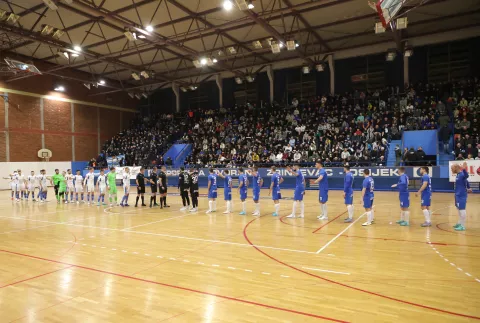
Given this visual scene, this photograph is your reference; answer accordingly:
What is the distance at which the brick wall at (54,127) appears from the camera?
29188 mm

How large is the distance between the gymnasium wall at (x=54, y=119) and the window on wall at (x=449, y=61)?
108ft

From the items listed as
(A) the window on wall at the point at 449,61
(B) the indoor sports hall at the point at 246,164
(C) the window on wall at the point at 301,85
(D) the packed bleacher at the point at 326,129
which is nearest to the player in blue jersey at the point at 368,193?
(B) the indoor sports hall at the point at 246,164

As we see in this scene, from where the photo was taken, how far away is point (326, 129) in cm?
2509

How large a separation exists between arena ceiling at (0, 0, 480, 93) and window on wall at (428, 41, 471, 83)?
166 centimetres

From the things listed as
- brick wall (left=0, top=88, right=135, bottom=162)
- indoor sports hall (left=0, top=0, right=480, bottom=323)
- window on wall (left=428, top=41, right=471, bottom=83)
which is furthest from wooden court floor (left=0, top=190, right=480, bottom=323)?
brick wall (left=0, top=88, right=135, bottom=162)

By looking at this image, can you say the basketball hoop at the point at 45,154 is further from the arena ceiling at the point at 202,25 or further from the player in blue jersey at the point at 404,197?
the player in blue jersey at the point at 404,197

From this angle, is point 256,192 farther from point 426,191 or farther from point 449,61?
point 449,61

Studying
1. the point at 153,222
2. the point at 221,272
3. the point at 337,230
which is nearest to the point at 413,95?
the point at 337,230

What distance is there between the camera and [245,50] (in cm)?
2762

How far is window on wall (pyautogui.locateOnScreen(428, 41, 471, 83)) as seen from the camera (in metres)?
24.5

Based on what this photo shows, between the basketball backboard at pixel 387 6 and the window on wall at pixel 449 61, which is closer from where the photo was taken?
the basketball backboard at pixel 387 6

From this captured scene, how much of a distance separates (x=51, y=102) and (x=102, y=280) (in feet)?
105

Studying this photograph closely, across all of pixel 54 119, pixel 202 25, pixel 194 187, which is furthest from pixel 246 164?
pixel 54 119

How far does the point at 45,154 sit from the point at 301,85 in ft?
84.4
